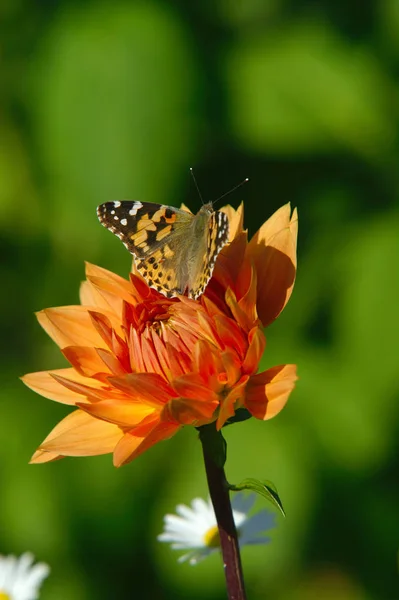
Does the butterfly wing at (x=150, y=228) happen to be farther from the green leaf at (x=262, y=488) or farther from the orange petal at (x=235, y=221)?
the green leaf at (x=262, y=488)

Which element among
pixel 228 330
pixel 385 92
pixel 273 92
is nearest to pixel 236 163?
pixel 273 92

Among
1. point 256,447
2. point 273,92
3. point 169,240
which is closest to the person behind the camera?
point 169,240

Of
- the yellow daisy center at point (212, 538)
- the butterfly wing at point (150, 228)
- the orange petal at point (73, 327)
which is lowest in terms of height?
the yellow daisy center at point (212, 538)

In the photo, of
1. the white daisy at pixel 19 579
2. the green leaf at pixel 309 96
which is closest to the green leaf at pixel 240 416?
the white daisy at pixel 19 579

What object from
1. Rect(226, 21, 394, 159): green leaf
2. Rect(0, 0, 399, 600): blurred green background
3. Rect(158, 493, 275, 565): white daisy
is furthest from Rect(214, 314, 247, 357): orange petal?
Rect(226, 21, 394, 159): green leaf

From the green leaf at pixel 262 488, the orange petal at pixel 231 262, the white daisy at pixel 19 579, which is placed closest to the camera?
the green leaf at pixel 262 488

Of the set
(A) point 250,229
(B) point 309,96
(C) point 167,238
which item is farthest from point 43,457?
(B) point 309,96

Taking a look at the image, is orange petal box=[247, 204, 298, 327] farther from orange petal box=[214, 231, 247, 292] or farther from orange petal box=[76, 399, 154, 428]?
orange petal box=[76, 399, 154, 428]

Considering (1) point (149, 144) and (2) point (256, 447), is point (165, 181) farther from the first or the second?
(2) point (256, 447)
